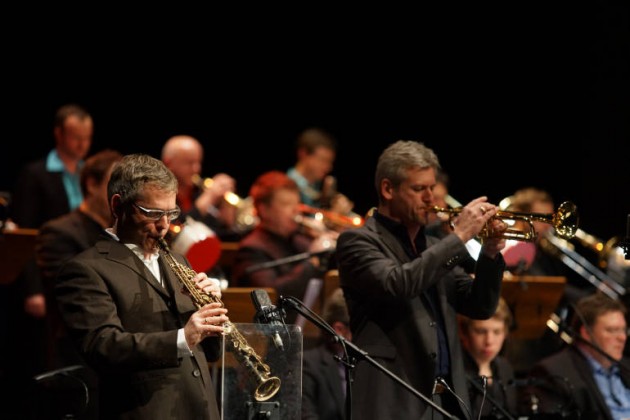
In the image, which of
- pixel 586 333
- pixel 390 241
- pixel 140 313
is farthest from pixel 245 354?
pixel 586 333

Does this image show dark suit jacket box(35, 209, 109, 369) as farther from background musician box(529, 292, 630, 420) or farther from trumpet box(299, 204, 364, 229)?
trumpet box(299, 204, 364, 229)

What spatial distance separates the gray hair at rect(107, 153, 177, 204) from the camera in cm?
337

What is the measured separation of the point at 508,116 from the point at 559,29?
895mm

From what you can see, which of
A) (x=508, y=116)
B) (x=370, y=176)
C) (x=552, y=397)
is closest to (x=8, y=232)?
(x=552, y=397)

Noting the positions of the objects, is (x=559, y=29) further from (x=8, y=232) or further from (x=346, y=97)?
(x=8, y=232)

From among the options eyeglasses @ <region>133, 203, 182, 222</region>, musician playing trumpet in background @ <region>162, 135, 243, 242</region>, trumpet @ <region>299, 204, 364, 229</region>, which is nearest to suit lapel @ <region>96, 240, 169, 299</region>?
eyeglasses @ <region>133, 203, 182, 222</region>

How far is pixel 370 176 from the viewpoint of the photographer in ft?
30.8

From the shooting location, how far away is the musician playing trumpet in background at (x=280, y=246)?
6.19 m

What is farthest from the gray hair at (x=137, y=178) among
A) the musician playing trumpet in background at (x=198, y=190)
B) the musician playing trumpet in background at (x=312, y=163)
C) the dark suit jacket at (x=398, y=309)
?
the musician playing trumpet in background at (x=312, y=163)

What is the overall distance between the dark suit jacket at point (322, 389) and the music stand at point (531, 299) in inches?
59.3

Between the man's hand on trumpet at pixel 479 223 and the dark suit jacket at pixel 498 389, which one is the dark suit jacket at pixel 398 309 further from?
the dark suit jacket at pixel 498 389

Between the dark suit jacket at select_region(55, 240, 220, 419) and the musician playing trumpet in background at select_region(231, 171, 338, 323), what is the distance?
8.72 feet

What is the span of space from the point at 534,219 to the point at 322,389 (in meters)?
1.48

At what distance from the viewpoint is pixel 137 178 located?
3.37 m
